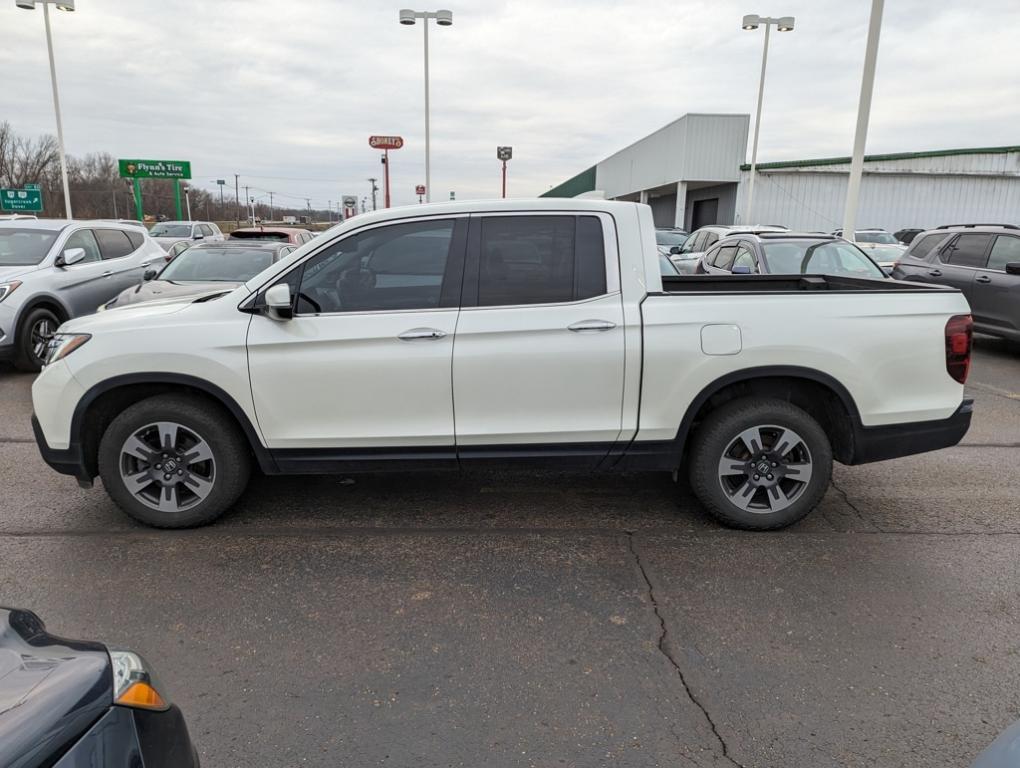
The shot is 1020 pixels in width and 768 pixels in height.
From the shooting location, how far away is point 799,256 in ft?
34.0

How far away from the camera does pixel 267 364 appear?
156 inches

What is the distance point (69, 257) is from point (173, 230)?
18.8 metres

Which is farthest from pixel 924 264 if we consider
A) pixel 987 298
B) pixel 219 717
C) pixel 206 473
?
pixel 219 717

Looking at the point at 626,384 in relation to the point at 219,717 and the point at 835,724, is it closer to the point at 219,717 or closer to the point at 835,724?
the point at 835,724

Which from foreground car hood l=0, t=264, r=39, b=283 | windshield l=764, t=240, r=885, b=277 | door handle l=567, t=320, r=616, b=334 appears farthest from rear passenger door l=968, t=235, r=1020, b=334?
foreground car hood l=0, t=264, r=39, b=283

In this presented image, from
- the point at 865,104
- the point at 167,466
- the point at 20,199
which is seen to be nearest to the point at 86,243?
the point at 167,466

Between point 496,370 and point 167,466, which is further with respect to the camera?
point 167,466

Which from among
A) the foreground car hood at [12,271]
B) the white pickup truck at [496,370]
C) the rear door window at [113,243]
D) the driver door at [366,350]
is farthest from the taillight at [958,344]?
the rear door window at [113,243]

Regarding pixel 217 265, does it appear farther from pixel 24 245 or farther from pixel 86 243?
pixel 24 245

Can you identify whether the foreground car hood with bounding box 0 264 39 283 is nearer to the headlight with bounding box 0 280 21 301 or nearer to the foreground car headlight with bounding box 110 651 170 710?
the headlight with bounding box 0 280 21 301

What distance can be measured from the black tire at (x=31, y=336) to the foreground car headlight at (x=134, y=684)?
813cm

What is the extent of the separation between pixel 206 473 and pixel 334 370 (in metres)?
1.06

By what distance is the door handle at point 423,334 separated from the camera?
12.9ft

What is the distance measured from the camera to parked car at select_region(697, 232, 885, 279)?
32.6 ft
